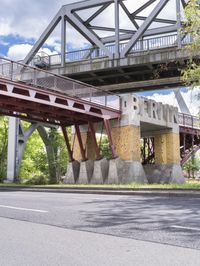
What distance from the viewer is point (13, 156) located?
33.0m

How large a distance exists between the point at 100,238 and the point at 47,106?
739 inches

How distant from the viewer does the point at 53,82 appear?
23938 millimetres

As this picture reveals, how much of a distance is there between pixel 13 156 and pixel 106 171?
393 inches

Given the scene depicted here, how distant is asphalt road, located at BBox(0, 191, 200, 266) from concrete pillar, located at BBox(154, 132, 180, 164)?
2216 cm

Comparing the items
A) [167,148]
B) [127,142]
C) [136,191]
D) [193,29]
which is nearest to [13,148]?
[127,142]

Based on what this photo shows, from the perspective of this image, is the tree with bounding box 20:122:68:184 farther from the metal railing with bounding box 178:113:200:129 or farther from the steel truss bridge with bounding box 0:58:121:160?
the metal railing with bounding box 178:113:200:129

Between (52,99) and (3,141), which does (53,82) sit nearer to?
(52,99)

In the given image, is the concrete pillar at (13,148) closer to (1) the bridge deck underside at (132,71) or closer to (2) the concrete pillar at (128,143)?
(1) the bridge deck underside at (132,71)

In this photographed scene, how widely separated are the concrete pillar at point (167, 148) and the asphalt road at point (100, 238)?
873 inches

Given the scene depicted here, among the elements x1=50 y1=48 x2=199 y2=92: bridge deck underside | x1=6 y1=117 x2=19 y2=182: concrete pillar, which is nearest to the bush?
x1=6 y1=117 x2=19 y2=182: concrete pillar

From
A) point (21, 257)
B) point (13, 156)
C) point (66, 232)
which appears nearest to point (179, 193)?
point (66, 232)

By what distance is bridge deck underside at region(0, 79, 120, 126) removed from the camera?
2167 cm

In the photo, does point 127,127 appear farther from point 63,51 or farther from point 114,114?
point 63,51

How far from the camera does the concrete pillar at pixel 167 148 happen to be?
104 ft
